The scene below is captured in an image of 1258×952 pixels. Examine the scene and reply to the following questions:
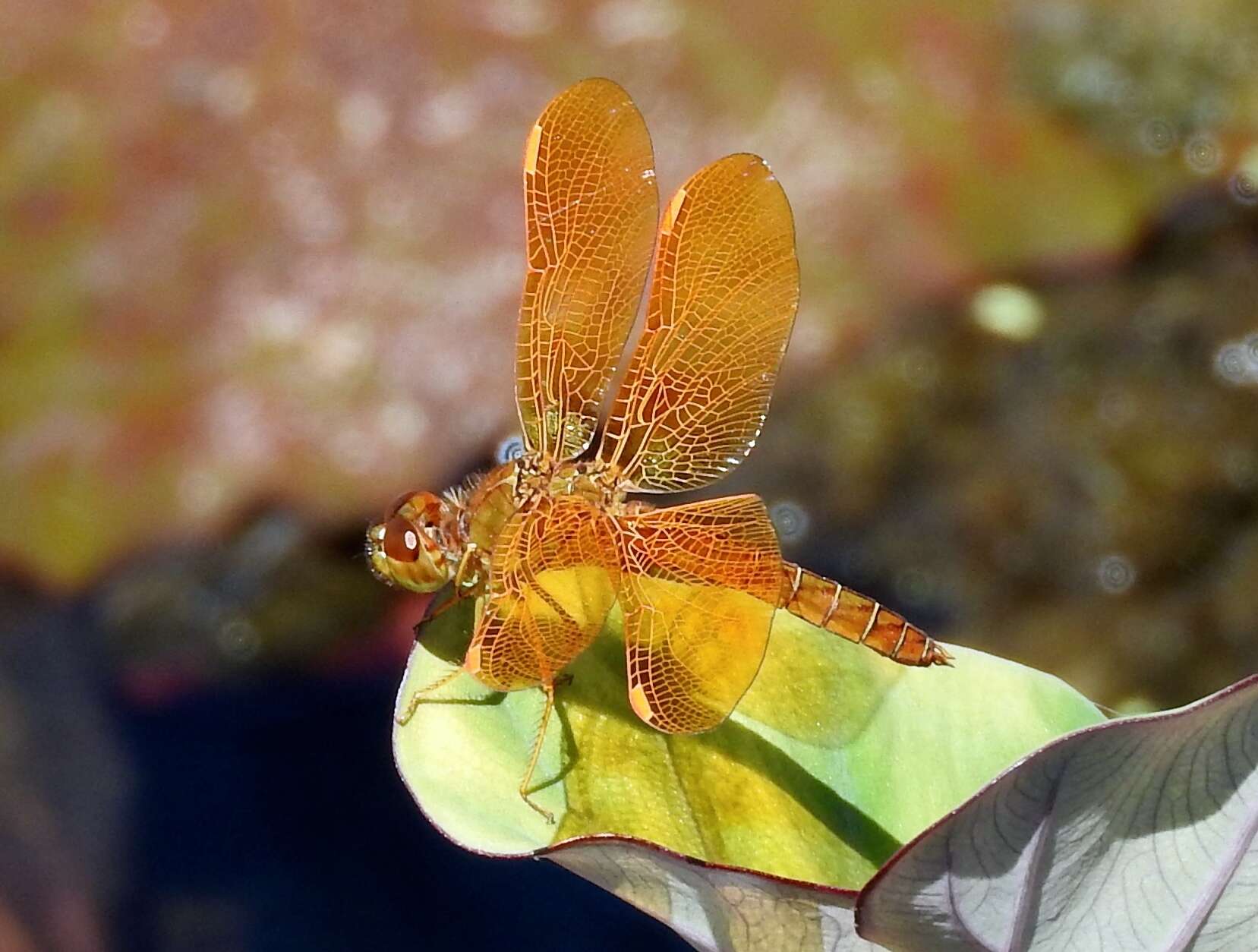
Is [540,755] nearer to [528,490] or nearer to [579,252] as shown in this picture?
[528,490]

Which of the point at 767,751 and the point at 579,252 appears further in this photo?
the point at 579,252

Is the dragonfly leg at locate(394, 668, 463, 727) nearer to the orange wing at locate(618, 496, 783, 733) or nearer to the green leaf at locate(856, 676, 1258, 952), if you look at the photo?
the orange wing at locate(618, 496, 783, 733)

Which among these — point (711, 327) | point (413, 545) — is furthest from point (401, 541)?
point (711, 327)

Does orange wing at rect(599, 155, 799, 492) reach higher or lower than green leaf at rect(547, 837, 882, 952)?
higher

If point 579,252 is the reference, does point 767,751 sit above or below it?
below

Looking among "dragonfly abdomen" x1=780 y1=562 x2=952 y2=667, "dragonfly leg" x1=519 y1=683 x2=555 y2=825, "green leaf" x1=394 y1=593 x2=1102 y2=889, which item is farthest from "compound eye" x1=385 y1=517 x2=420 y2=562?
"dragonfly abdomen" x1=780 y1=562 x2=952 y2=667

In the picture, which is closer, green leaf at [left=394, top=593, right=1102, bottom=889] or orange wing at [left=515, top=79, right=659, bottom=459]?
green leaf at [left=394, top=593, right=1102, bottom=889]

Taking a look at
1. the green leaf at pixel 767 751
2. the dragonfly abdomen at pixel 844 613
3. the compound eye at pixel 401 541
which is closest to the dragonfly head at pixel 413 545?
the compound eye at pixel 401 541
